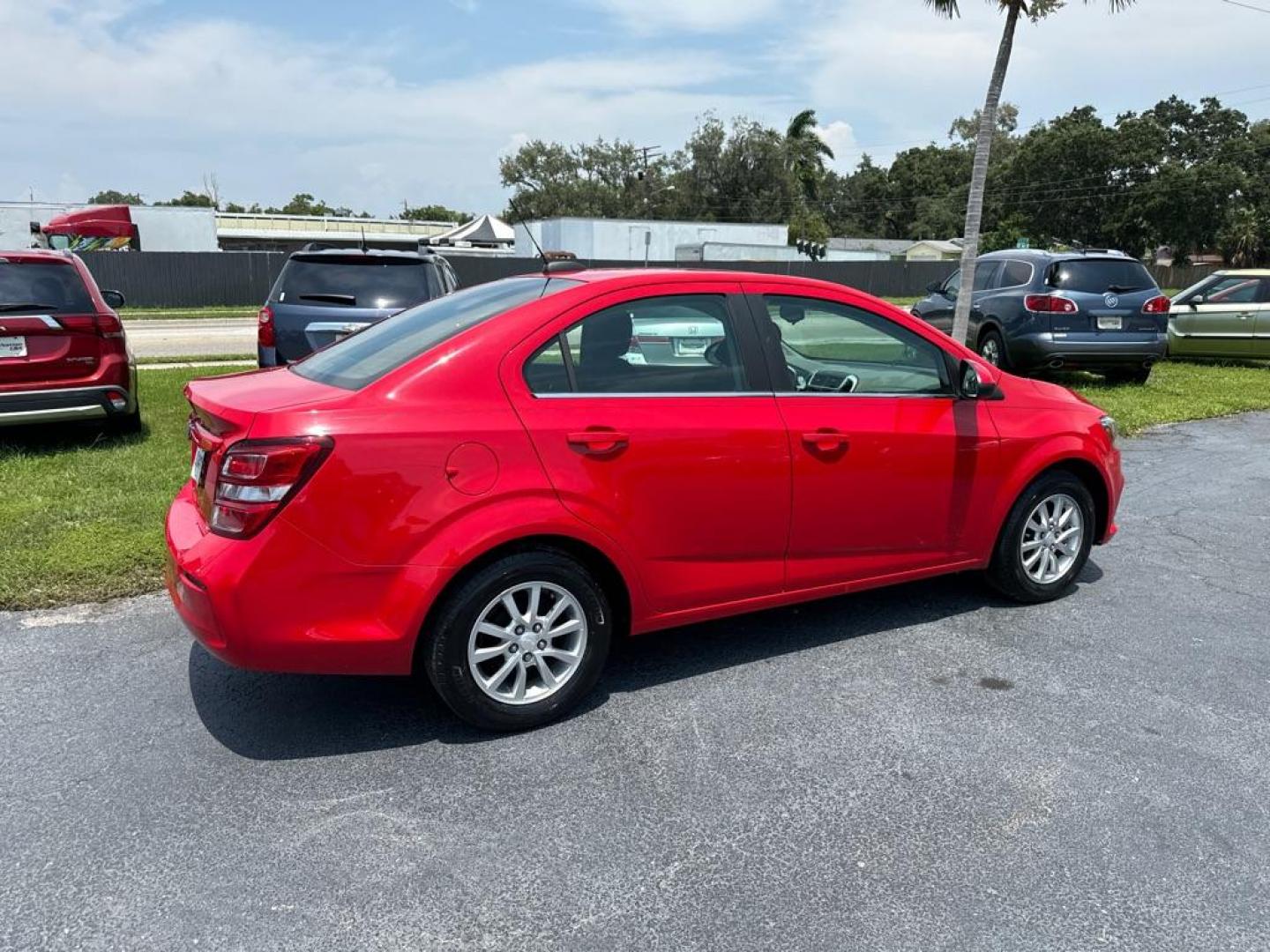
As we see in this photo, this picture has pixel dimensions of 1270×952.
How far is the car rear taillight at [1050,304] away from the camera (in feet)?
36.2

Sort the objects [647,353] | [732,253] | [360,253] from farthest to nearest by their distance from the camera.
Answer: [732,253] < [360,253] < [647,353]

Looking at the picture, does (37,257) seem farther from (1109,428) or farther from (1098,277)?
(1098,277)

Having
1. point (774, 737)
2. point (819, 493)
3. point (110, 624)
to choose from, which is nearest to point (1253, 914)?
point (774, 737)

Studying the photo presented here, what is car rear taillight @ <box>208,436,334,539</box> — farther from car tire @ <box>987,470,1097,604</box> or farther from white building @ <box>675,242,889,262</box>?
white building @ <box>675,242,889,262</box>

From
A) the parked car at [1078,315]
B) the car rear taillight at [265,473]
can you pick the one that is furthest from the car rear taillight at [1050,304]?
the car rear taillight at [265,473]

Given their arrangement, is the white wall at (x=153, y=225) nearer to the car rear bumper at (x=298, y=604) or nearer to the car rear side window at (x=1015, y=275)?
the car rear side window at (x=1015, y=275)

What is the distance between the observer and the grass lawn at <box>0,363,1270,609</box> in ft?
15.6

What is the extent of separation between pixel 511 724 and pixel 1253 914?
2311 mm

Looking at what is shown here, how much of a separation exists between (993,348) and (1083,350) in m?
1.10

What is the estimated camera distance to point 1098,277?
1132 centimetres

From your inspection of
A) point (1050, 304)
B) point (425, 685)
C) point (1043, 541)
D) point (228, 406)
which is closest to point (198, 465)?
point (228, 406)

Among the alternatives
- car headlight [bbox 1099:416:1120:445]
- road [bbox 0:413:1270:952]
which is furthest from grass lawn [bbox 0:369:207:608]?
car headlight [bbox 1099:416:1120:445]

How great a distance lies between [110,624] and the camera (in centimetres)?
435

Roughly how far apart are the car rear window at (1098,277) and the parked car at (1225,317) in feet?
12.7
